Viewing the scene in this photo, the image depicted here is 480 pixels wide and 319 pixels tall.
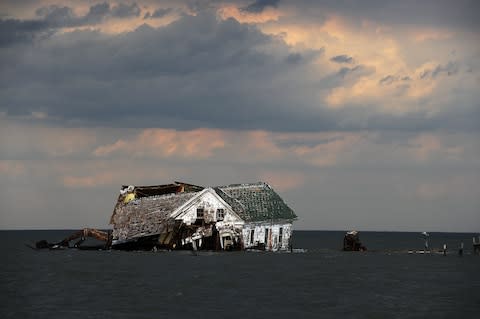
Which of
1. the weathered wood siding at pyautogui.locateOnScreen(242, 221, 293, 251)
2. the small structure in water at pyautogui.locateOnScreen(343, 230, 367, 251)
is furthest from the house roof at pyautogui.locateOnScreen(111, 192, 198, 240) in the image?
the small structure in water at pyautogui.locateOnScreen(343, 230, 367, 251)

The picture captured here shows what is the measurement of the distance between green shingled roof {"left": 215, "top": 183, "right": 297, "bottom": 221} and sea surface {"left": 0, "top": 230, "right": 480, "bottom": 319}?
3721 mm

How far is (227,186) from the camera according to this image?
252 ft

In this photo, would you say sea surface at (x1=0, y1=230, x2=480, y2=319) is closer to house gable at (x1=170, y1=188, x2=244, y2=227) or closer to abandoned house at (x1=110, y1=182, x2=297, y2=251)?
abandoned house at (x1=110, y1=182, x2=297, y2=251)

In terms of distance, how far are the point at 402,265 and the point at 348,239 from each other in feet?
52.4

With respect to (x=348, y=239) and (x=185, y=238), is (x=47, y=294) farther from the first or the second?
(x=348, y=239)

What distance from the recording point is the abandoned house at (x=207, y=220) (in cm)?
7088

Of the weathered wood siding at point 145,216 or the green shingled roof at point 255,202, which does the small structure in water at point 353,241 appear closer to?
the green shingled roof at point 255,202

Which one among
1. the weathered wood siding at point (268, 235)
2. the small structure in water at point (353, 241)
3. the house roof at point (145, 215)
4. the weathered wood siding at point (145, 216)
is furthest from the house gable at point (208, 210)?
the small structure in water at point (353, 241)

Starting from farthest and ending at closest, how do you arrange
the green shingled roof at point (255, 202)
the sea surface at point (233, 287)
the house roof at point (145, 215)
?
the green shingled roof at point (255, 202) < the house roof at point (145, 215) < the sea surface at point (233, 287)

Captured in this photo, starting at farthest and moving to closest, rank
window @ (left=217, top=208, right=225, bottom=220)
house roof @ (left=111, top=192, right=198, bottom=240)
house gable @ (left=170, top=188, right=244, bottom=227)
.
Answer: window @ (left=217, top=208, right=225, bottom=220) → house roof @ (left=111, top=192, right=198, bottom=240) → house gable @ (left=170, top=188, right=244, bottom=227)

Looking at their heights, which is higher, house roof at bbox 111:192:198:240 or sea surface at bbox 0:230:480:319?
house roof at bbox 111:192:198:240

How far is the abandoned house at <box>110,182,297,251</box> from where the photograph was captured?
70875 mm

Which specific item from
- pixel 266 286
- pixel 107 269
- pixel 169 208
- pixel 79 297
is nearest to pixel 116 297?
pixel 79 297

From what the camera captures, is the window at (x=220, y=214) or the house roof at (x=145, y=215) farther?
the window at (x=220, y=214)
